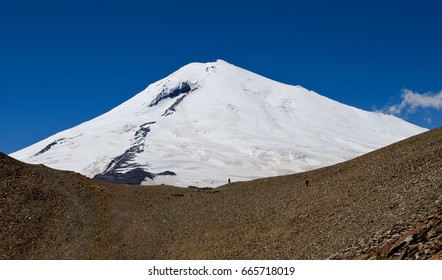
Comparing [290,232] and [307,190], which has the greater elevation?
[307,190]

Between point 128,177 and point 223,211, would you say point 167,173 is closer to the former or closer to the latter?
point 128,177

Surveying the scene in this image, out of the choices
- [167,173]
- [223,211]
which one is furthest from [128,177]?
[223,211]

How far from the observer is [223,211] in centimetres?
3891

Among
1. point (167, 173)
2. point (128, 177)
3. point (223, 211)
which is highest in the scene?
point (167, 173)

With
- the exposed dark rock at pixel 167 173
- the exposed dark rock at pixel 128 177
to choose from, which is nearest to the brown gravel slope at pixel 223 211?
the exposed dark rock at pixel 128 177

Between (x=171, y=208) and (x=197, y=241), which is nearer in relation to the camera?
(x=197, y=241)

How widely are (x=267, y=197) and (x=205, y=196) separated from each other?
6807 millimetres

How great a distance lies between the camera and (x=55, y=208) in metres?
41.7

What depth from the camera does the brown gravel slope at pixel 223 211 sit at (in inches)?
1075

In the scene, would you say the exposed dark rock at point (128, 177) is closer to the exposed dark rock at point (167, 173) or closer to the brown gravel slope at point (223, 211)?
the exposed dark rock at point (167, 173)

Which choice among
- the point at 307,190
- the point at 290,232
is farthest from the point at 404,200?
the point at 307,190

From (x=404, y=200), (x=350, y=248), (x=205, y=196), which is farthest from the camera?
(x=205, y=196)
